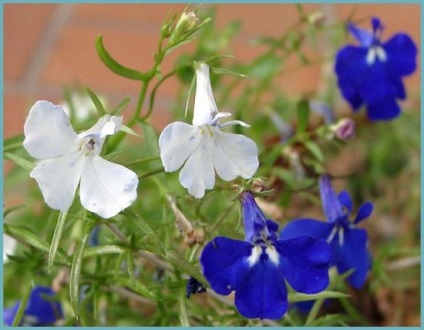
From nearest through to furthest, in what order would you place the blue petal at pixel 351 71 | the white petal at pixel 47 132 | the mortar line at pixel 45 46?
the white petal at pixel 47 132 < the blue petal at pixel 351 71 < the mortar line at pixel 45 46

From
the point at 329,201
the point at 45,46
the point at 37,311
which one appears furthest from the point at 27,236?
the point at 45,46

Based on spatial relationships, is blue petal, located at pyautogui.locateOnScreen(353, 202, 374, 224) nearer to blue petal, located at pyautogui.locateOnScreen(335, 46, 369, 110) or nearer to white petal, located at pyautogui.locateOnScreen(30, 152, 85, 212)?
blue petal, located at pyautogui.locateOnScreen(335, 46, 369, 110)

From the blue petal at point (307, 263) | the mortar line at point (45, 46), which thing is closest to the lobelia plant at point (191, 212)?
the blue petal at point (307, 263)

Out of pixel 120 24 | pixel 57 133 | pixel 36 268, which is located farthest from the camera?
pixel 120 24

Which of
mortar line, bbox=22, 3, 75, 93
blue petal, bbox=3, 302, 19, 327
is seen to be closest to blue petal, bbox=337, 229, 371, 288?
blue petal, bbox=3, 302, 19, 327

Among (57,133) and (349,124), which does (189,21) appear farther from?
(349,124)

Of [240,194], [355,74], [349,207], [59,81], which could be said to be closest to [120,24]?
[59,81]

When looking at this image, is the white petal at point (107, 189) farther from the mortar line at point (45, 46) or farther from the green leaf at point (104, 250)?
the mortar line at point (45, 46)

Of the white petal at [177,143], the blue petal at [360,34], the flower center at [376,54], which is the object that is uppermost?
the white petal at [177,143]
